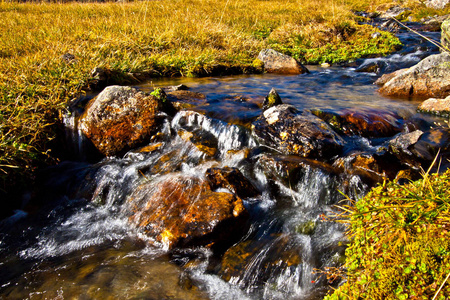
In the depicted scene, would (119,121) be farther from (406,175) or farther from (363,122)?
(406,175)

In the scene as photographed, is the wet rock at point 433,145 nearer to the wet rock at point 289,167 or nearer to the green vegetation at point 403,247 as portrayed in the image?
the wet rock at point 289,167

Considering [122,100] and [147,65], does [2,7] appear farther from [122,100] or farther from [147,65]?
→ [122,100]

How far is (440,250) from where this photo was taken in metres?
1.88

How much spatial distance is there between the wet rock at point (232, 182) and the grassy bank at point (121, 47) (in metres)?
2.92

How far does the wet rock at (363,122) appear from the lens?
5625 millimetres

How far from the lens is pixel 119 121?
5.59m

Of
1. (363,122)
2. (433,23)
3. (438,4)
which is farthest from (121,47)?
(438,4)

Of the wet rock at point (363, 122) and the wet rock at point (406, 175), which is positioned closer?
the wet rock at point (406, 175)

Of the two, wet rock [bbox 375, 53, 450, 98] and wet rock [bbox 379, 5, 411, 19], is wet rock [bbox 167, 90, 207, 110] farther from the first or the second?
wet rock [bbox 379, 5, 411, 19]

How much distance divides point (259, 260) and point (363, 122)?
11.9ft

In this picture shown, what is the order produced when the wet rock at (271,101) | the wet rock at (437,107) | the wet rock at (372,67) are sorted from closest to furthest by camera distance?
the wet rock at (271,101) → the wet rock at (437,107) → the wet rock at (372,67)

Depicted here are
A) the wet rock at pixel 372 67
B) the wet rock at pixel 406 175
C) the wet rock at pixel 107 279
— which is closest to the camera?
the wet rock at pixel 107 279

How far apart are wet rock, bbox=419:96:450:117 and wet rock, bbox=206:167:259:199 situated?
15.2ft

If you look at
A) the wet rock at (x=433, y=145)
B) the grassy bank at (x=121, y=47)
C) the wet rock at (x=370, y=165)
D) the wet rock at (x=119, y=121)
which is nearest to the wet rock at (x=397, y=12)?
the grassy bank at (x=121, y=47)
